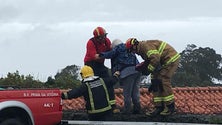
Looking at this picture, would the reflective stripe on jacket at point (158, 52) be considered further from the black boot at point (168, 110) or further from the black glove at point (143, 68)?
the black boot at point (168, 110)

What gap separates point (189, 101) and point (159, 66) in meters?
4.36

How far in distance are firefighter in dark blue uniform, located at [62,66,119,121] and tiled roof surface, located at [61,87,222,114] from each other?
7.61 ft

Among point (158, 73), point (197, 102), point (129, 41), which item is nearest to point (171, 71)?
point (158, 73)

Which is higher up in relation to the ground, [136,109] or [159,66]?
[159,66]

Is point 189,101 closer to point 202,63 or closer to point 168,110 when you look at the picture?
point 168,110

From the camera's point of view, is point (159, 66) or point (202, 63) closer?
point (159, 66)

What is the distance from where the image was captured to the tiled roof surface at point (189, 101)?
13.3m

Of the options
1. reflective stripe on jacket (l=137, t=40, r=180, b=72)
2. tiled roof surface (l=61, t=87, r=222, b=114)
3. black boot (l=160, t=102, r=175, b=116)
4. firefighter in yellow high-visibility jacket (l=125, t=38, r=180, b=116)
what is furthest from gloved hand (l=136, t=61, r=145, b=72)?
tiled roof surface (l=61, t=87, r=222, b=114)

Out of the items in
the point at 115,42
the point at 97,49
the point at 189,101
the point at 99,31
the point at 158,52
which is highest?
the point at 99,31

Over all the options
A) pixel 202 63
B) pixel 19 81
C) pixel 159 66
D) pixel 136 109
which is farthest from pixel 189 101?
pixel 202 63

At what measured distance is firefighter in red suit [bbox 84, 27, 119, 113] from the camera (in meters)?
11.6

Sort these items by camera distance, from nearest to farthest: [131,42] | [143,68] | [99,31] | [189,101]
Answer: [131,42]
[143,68]
[99,31]
[189,101]

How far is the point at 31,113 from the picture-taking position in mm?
9625

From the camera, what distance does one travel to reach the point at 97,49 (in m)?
11.9
